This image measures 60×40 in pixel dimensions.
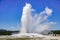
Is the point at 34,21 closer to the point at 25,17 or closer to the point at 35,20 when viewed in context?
the point at 35,20

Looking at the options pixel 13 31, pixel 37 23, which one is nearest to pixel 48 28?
pixel 37 23

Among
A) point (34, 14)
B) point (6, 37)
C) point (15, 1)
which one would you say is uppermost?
point (15, 1)

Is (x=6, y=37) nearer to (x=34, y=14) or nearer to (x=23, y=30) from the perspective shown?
(x=23, y=30)

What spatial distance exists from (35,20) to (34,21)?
0.13 ft

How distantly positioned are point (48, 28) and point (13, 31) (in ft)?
2.99

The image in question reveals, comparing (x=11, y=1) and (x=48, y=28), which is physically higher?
(x=11, y=1)

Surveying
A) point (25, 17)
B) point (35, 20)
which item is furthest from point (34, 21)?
point (25, 17)

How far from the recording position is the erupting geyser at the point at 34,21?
18.5 ft

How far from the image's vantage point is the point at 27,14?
564 centimetres

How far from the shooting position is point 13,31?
5.64 meters

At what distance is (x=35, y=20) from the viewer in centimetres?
565

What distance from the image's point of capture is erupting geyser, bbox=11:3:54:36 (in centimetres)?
563

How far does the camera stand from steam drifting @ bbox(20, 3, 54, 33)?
563 cm

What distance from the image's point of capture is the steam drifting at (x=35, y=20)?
5633 mm
